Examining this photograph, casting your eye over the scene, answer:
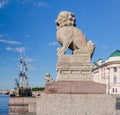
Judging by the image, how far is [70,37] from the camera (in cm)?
1111

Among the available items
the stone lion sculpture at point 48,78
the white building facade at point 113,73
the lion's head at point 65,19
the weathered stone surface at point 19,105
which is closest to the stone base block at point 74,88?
the stone lion sculpture at point 48,78

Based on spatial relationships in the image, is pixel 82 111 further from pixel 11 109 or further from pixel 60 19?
pixel 11 109

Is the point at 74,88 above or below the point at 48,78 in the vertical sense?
below

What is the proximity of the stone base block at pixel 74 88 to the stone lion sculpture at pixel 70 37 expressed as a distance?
121cm

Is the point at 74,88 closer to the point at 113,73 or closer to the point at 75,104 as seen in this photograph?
the point at 75,104

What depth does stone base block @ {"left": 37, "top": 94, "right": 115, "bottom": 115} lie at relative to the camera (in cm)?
1005

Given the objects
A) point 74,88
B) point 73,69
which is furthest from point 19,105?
point 74,88

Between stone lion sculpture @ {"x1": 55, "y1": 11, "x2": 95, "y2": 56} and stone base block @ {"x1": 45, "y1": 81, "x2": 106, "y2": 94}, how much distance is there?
1211mm

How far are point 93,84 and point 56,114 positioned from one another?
5.20 feet

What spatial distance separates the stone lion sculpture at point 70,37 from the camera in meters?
11.1

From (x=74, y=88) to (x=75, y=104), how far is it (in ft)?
1.78

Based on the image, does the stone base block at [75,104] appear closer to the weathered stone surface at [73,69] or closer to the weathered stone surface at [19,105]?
the weathered stone surface at [73,69]

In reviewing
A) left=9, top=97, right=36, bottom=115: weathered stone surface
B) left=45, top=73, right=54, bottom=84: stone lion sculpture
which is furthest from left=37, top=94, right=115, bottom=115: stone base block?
left=9, top=97, right=36, bottom=115: weathered stone surface

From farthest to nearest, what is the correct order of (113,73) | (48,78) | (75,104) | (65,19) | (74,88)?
(113,73) < (48,78) < (65,19) < (74,88) < (75,104)
